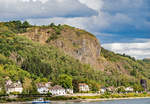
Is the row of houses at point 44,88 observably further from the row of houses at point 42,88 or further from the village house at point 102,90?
the village house at point 102,90

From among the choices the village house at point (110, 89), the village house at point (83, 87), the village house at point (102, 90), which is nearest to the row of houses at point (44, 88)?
the village house at point (83, 87)

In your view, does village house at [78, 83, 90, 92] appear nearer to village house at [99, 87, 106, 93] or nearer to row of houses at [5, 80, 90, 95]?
village house at [99, 87, 106, 93]

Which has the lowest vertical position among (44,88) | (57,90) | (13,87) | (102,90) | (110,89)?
(102,90)

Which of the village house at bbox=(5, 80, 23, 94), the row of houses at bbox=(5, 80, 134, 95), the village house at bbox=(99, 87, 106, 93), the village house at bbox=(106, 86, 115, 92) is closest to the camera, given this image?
the village house at bbox=(5, 80, 23, 94)

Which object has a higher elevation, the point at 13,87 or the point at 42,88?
the point at 13,87

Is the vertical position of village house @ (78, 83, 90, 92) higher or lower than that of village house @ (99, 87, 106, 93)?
higher

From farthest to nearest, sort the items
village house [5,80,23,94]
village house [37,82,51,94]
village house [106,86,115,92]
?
village house [106,86,115,92] → village house [37,82,51,94] → village house [5,80,23,94]

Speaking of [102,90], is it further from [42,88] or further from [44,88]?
[42,88]

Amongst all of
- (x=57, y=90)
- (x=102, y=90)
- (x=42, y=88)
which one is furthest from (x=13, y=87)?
(x=102, y=90)

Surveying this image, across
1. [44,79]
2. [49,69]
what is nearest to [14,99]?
[44,79]

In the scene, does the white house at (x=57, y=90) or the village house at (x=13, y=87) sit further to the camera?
the white house at (x=57, y=90)

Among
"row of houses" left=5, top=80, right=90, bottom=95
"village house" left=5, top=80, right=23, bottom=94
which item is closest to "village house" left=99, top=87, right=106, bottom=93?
"row of houses" left=5, top=80, right=90, bottom=95

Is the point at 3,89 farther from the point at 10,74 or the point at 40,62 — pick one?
the point at 40,62

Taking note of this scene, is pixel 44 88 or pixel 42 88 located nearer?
pixel 44 88
